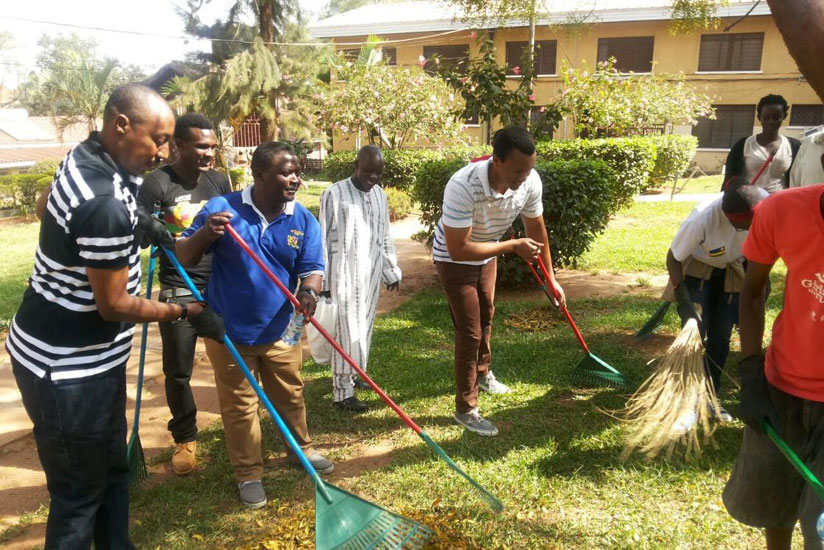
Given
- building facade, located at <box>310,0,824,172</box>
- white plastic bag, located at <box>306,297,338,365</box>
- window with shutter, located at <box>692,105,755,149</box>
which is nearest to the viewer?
white plastic bag, located at <box>306,297,338,365</box>

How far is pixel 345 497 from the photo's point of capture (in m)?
2.51

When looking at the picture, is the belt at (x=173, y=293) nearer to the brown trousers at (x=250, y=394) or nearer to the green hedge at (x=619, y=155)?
the brown trousers at (x=250, y=394)

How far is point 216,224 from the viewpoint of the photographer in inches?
112

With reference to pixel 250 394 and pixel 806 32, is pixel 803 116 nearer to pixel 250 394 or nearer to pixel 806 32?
pixel 806 32

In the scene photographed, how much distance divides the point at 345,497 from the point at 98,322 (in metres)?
1.20

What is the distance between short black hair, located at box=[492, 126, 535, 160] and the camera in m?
3.35

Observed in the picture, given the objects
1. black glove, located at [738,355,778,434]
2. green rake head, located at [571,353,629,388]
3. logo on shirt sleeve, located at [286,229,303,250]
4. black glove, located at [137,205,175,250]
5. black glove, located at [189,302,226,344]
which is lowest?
green rake head, located at [571,353,629,388]

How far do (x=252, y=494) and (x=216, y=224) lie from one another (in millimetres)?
1503

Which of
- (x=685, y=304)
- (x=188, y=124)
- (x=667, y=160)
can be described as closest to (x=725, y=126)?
(x=667, y=160)

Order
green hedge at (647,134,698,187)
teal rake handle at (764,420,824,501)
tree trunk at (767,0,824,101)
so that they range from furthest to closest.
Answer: green hedge at (647,134,698,187) → teal rake handle at (764,420,824,501) → tree trunk at (767,0,824,101)

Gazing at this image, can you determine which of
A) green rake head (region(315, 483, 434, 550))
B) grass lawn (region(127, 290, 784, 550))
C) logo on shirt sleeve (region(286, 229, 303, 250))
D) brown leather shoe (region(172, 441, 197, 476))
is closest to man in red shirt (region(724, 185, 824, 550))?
grass lawn (region(127, 290, 784, 550))

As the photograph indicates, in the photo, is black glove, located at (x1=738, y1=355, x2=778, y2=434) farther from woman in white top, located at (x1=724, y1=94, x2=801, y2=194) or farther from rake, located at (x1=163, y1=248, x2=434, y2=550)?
woman in white top, located at (x1=724, y1=94, x2=801, y2=194)

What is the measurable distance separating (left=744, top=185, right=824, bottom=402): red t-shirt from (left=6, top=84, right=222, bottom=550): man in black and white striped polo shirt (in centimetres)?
225

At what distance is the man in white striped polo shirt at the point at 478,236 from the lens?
11.3 feet
